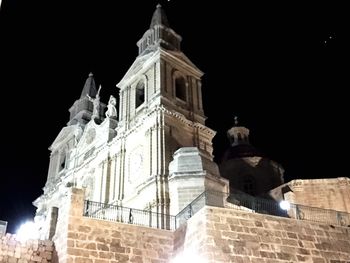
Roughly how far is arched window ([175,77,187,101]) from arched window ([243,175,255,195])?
33.5 ft

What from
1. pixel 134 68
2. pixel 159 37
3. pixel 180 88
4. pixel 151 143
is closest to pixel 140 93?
pixel 134 68

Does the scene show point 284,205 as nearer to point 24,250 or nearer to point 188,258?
point 188,258

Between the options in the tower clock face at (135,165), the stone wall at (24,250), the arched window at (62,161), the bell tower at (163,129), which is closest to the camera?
the stone wall at (24,250)

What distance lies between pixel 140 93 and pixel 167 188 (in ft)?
33.2

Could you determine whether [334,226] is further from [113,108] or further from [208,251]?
[113,108]

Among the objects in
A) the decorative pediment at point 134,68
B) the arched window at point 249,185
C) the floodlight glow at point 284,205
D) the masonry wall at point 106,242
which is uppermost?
the decorative pediment at point 134,68

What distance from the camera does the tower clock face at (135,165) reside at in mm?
29031

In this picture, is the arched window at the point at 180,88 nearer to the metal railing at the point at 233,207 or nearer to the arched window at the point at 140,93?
the arched window at the point at 140,93

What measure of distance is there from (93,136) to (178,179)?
13300 millimetres

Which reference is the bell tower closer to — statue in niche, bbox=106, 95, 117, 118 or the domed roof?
statue in niche, bbox=106, 95, 117, 118

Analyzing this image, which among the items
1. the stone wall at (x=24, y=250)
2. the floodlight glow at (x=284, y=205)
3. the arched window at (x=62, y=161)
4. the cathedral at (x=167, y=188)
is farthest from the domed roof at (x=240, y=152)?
the stone wall at (x=24, y=250)

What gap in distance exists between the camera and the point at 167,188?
25.8m

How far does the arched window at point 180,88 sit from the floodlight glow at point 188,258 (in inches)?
721

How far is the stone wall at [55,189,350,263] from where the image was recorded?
47.5 feet
